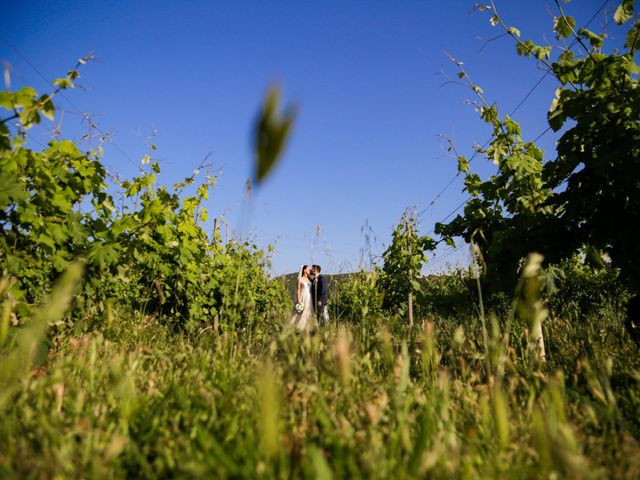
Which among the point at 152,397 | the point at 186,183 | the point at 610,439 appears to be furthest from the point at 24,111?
the point at 186,183

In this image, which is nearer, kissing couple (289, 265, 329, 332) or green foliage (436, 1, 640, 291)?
green foliage (436, 1, 640, 291)

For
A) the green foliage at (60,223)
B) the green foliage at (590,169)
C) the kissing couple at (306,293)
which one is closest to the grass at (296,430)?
the green foliage at (60,223)

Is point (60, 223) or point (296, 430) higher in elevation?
point (60, 223)

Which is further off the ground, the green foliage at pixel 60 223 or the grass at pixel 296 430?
the green foliage at pixel 60 223

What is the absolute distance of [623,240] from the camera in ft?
9.93

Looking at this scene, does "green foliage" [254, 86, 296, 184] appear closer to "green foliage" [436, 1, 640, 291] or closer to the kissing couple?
"green foliage" [436, 1, 640, 291]

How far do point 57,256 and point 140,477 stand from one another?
2.26 metres

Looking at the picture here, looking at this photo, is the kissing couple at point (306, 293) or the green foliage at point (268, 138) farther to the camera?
the kissing couple at point (306, 293)

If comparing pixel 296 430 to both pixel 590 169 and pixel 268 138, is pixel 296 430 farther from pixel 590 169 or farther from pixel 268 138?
→ pixel 590 169

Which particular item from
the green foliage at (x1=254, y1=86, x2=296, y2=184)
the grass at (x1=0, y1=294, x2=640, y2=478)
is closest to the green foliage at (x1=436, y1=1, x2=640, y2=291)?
the grass at (x1=0, y1=294, x2=640, y2=478)

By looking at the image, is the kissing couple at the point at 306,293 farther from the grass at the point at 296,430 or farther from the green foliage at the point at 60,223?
the grass at the point at 296,430

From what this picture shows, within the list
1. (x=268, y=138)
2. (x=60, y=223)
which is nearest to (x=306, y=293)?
(x=60, y=223)

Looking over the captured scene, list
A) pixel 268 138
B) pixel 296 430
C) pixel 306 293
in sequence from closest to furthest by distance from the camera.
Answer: pixel 268 138 < pixel 296 430 < pixel 306 293

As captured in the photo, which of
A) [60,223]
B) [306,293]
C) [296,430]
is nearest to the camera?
[296,430]
